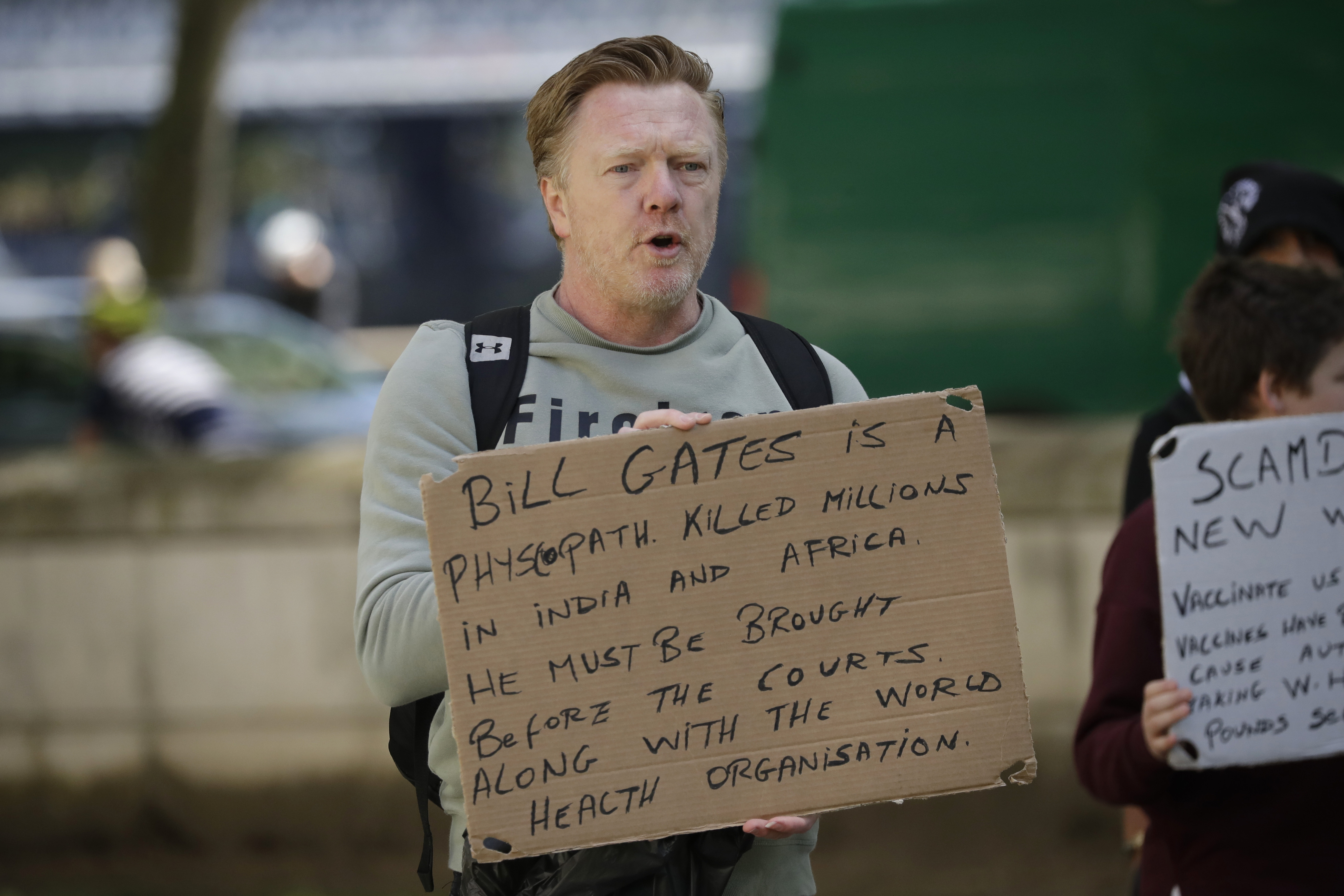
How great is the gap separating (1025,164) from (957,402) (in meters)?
6.89

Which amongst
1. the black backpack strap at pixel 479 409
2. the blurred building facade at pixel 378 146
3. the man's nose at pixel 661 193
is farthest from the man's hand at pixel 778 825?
the blurred building facade at pixel 378 146

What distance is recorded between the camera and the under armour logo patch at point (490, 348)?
2211mm

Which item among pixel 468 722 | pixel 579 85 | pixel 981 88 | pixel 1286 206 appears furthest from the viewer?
pixel 981 88

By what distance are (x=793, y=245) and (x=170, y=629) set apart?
16.0 ft

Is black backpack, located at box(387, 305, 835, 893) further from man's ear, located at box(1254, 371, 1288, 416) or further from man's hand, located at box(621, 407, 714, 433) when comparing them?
man's ear, located at box(1254, 371, 1288, 416)

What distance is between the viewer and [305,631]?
196 inches

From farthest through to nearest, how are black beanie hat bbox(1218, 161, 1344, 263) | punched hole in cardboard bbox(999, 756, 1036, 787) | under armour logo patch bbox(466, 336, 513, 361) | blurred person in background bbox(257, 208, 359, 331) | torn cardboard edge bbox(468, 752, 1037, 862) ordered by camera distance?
blurred person in background bbox(257, 208, 359, 331)
black beanie hat bbox(1218, 161, 1344, 263)
under armour logo patch bbox(466, 336, 513, 361)
punched hole in cardboard bbox(999, 756, 1036, 787)
torn cardboard edge bbox(468, 752, 1037, 862)

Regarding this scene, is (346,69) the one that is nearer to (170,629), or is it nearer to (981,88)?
(981,88)

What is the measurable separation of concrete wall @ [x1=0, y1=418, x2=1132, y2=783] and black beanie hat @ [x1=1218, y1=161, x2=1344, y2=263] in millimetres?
1628

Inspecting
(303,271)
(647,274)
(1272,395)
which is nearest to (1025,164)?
(303,271)

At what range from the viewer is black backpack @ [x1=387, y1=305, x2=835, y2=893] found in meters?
2.18

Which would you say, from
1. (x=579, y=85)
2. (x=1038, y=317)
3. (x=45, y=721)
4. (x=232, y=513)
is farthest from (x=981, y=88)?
(x=579, y=85)

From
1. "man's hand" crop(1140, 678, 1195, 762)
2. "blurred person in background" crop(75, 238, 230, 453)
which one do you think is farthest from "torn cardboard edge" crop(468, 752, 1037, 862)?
"blurred person in background" crop(75, 238, 230, 453)

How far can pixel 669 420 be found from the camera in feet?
6.64
